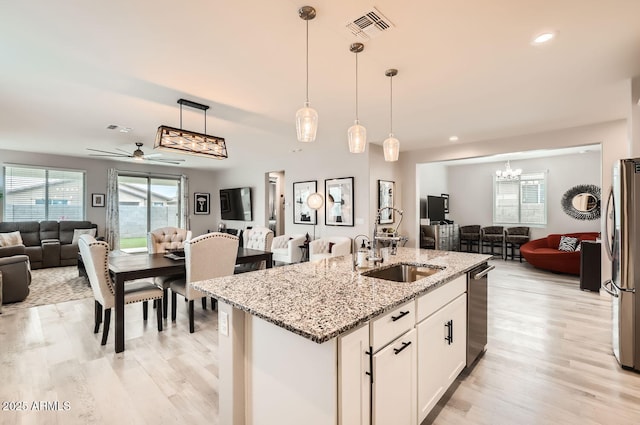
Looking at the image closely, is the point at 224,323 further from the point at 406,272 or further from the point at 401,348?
the point at 406,272

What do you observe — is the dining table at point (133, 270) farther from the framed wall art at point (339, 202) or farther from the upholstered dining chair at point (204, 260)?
Result: the framed wall art at point (339, 202)

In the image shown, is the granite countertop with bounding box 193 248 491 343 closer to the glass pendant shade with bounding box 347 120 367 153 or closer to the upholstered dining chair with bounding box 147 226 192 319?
the glass pendant shade with bounding box 347 120 367 153

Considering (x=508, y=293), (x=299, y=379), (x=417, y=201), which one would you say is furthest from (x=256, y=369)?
(x=417, y=201)

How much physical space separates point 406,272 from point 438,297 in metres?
0.61

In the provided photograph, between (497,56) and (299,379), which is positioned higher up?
(497,56)

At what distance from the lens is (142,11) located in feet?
6.48

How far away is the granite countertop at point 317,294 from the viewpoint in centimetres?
125

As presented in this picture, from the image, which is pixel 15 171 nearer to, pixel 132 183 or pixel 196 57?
pixel 132 183

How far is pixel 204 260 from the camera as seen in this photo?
3.26 m

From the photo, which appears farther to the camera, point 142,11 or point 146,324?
point 146,324

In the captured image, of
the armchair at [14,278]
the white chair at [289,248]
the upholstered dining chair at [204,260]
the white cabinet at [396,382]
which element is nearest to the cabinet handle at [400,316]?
the white cabinet at [396,382]

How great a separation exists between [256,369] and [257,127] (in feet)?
12.6

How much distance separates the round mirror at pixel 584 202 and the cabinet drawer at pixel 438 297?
6308mm

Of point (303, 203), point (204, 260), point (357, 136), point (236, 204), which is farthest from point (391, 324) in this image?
point (236, 204)
